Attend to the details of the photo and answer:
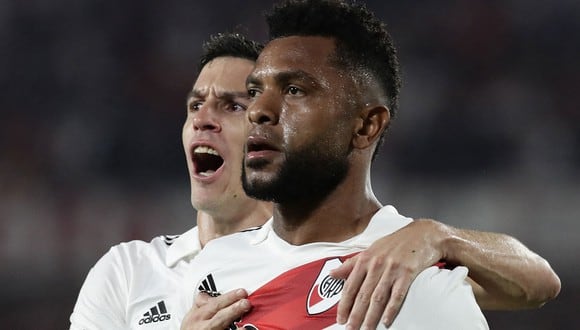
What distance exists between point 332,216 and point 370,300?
328 millimetres

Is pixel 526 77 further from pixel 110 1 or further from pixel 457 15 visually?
pixel 110 1

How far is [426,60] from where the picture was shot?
5320mm

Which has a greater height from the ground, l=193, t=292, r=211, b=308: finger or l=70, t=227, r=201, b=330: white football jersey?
l=70, t=227, r=201, b=330: white football jersey

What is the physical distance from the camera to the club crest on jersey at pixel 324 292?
6.09 ft

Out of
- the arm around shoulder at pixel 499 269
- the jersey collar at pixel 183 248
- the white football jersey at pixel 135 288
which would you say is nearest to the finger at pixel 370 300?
the arm around shoulder at pixel 499 269

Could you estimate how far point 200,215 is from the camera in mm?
3197

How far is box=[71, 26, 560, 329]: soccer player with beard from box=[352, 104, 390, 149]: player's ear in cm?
86

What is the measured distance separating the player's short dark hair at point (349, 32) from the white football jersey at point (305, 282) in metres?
0.32

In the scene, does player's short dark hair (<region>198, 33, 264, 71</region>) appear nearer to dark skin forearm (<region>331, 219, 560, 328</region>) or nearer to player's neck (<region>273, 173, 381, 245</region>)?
player's neck (<region>273, 173, 381, 245</region>)

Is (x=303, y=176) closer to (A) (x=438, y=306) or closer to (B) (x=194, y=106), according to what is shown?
(A) (x=438, y=306)

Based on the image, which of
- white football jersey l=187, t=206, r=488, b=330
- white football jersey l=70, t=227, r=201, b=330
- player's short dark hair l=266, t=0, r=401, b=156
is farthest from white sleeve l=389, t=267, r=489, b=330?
white football jersey l=70, t=227, r=201, b=330

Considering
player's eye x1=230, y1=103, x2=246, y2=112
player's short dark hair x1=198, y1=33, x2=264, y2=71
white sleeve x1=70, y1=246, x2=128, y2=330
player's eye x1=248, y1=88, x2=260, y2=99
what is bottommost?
white sleeve x1=70, y1=246, x2=128, y2=330

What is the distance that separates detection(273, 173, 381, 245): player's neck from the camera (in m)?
2.04

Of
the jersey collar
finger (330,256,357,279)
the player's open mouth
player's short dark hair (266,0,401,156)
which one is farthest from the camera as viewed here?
the player's open mouth
